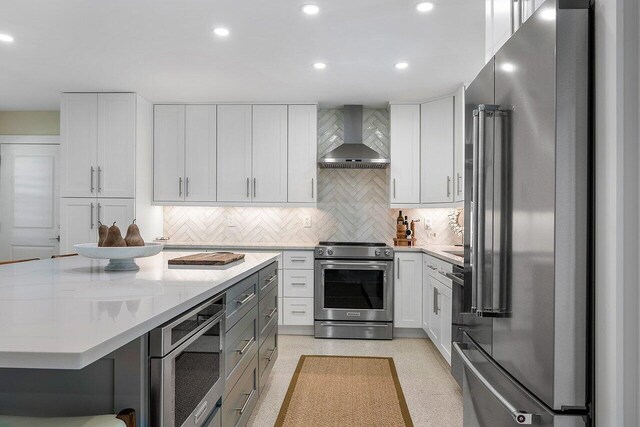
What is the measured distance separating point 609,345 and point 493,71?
1.02 m

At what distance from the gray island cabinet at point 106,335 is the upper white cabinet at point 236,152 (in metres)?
2.68

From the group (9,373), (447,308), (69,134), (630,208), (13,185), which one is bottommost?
(447,308)

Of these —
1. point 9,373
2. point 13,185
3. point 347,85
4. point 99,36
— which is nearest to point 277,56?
point 347,85

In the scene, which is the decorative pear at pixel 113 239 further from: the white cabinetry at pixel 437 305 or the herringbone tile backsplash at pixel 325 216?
the herringbone tile backsplash at pixel 325 216

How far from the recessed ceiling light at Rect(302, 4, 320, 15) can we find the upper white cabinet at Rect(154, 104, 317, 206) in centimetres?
211

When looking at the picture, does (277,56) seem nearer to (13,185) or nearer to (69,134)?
(69,134)

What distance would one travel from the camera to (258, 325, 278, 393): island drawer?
9.04 ft

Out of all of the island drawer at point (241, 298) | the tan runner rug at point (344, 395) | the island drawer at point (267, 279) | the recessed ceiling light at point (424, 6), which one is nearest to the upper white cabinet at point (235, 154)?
the island drawer at point (267, 279)

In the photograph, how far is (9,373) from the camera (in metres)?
1.18

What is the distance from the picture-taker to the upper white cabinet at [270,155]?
16.0 ft

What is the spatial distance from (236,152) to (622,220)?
4.23 meters

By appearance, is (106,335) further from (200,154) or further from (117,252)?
(200,154)

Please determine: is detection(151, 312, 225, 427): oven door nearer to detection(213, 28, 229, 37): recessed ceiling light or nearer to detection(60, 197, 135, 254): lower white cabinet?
detection(213, 28, 229, 37): recessed ceiling light

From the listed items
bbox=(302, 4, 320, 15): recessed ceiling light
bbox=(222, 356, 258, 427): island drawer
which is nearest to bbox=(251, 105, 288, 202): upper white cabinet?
bbox=(302, 4, 320, 15): recessed ceiling light
